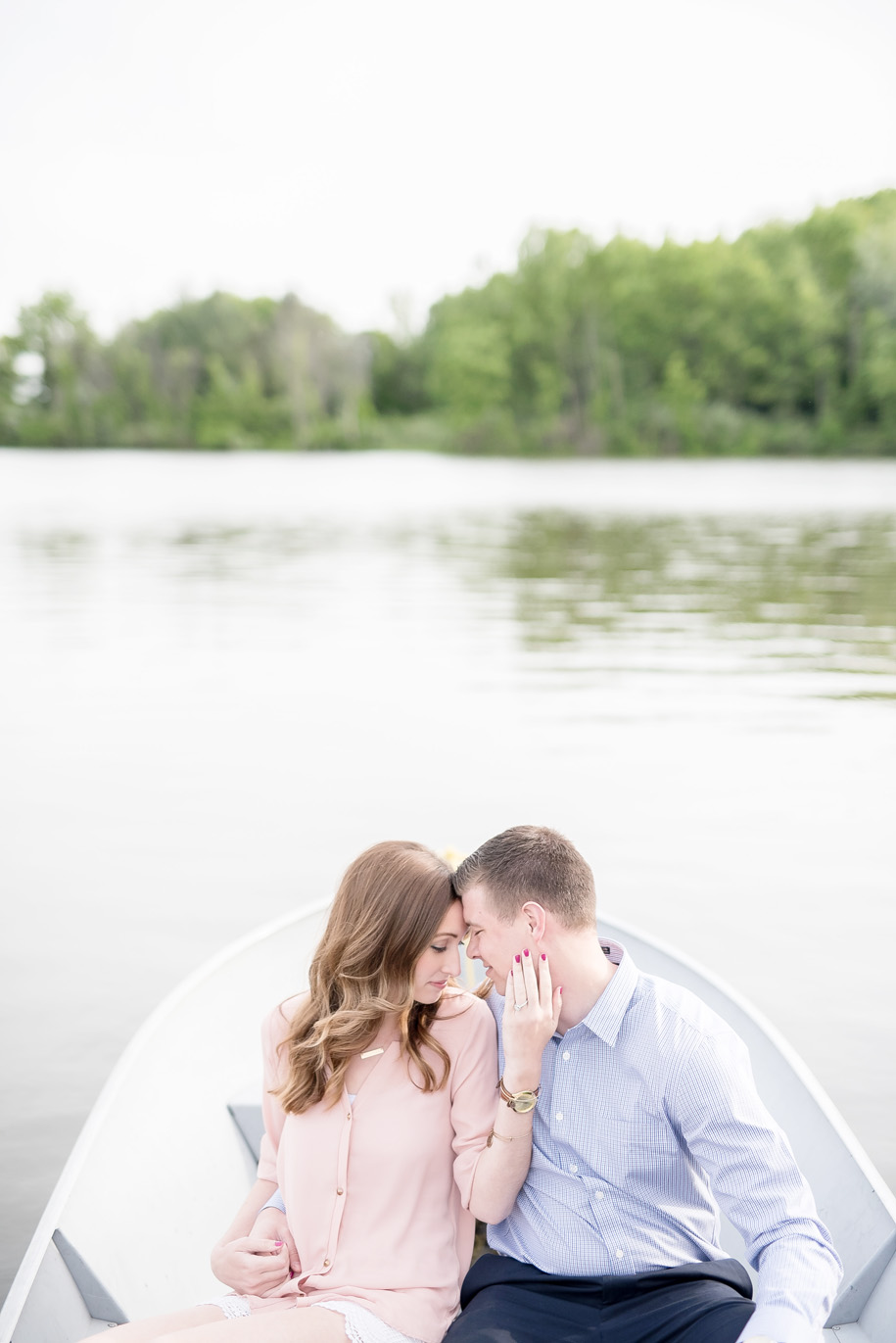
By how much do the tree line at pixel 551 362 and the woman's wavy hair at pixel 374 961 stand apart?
65041 millimetres

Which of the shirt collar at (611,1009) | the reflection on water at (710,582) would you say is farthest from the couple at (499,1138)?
the reflection on water at (710,582)

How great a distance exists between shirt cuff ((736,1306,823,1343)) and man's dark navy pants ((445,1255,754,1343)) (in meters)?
0.17

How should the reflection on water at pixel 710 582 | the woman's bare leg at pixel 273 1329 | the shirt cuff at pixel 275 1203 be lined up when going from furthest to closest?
1. the reflection on water at pixel 710 582
2. the shirt cuff at pixel 275 1203
3. the woman's bare leg at pixel 273 1329

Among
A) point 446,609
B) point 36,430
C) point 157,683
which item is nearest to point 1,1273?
point 157,683

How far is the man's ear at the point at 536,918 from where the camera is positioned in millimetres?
2061

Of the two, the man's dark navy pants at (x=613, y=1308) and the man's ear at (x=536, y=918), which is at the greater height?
the man's ear at (x=536, y=918)

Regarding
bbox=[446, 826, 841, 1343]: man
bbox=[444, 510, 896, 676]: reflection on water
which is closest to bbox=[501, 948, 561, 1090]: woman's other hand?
bbox=[446, 826, 841, 1343]: man

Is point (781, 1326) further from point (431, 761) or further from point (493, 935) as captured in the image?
point (431, 761)

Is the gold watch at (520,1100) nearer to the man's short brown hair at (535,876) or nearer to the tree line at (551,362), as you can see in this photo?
the man's short brown hair at (535,876)

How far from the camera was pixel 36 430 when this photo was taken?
8244cm

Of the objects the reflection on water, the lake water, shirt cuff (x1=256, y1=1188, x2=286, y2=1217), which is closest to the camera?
shirt cuff (x1=256, y1=1188, x2=286, y2=1217)

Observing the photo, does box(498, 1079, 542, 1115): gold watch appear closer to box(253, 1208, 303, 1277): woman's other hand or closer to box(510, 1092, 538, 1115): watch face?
→ box(510, 1092, 538, 1115): watch face

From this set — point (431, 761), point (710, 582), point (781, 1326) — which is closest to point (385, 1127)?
point (781, 1326)

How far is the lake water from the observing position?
214 inches
